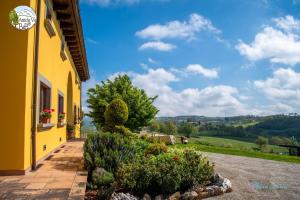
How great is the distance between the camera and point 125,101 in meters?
19.3

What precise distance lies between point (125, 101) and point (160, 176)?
45.5ft

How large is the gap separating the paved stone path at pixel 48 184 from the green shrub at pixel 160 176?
878mm

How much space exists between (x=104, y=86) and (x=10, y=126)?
1458 centimetres

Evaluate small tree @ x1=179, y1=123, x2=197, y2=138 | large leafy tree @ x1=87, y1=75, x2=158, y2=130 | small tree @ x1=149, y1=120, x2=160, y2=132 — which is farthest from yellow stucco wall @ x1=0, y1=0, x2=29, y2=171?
small tree @ x1=179, y1=123, x2=197, y2=138

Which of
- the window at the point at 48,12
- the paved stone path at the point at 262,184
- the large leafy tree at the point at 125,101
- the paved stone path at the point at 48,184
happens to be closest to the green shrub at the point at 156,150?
the paved stone path at the point at 262,184

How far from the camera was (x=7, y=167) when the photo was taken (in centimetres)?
585

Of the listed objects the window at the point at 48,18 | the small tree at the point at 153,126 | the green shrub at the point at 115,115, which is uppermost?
the window at the point at 48,18

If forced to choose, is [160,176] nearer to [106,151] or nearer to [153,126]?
[106,151]

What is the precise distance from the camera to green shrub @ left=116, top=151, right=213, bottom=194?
5598 mm

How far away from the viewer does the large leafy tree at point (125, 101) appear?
19.3m

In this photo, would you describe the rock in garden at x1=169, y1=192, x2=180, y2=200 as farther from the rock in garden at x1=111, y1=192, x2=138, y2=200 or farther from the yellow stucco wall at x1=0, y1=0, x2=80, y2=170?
the yellow stucco wall at x1=0, y1=0, x2=80, y2=170

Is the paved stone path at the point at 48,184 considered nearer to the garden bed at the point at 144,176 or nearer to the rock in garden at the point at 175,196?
the garden bed at the point at 144,176

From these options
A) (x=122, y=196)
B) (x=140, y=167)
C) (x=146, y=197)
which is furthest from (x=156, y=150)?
(x=122, y=196)

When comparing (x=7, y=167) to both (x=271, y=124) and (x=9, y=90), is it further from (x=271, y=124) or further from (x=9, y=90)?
(x=271, y=124)
